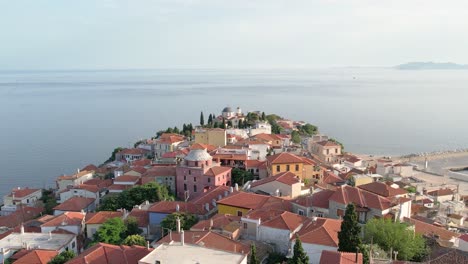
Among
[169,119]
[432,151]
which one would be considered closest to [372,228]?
[432,151]

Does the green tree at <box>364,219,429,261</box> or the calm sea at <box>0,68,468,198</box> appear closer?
the green tree at <box>364,219,429,261</box>

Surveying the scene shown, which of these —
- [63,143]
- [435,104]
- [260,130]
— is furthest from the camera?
[435,104]

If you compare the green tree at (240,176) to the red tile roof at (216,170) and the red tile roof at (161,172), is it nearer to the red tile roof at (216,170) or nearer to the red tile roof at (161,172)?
the red tile roof at (216,170)

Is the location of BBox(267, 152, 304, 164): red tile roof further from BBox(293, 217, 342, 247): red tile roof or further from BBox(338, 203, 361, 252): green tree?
BBox(338, 203, 361, 252): green tree

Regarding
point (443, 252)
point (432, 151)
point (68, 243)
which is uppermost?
point (443, 252)

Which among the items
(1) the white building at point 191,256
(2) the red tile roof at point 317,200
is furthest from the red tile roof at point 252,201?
(1) the white building at point 191,256

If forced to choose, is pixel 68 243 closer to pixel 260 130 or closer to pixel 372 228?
pixel 372 228

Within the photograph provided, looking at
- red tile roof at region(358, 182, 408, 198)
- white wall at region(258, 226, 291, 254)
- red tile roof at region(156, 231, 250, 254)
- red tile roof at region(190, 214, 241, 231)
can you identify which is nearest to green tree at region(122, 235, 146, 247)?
red tile roof at region(190, 214, 241, 231)
